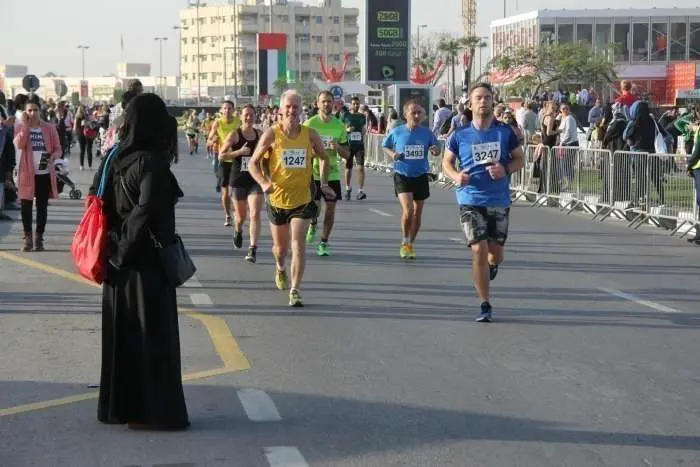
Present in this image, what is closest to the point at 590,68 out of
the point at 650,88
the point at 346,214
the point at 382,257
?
the point at 650,88

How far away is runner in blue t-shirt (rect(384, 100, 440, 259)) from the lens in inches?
602

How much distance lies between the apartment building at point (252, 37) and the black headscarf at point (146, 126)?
179 m

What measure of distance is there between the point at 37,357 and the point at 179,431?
2631 millimetres

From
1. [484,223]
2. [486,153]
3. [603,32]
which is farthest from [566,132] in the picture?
[603,32]

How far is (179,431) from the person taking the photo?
22.6 ft

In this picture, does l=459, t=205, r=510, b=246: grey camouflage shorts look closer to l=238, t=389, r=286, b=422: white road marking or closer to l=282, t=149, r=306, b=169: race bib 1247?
l=282, t=149, r=306, b=169: race bib 1247

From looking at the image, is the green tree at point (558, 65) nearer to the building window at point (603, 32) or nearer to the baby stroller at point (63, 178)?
the building window at point (603, 32)

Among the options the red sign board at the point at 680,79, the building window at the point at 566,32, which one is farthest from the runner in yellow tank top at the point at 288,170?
the building window at the point at 566,32

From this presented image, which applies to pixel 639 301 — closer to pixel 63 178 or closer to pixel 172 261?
pixel 172 261

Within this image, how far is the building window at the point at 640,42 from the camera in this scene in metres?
82.5

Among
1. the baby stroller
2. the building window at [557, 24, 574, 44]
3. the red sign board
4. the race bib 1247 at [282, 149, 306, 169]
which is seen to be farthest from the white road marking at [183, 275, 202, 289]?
the building window at [557, 24, 574, 44]

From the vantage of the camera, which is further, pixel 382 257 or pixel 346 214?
pixel 346 214

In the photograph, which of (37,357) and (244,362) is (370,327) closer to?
(244,362)

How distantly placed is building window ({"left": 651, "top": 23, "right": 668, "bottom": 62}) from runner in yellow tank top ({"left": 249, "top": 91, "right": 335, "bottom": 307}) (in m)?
74.0
